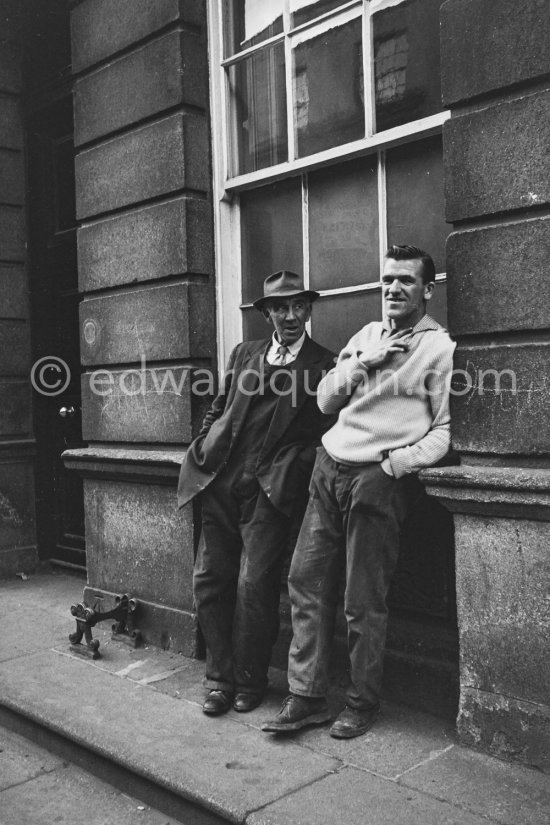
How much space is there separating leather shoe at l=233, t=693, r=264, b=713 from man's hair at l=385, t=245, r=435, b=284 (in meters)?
2.20

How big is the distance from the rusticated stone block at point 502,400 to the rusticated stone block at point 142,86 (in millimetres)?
2606

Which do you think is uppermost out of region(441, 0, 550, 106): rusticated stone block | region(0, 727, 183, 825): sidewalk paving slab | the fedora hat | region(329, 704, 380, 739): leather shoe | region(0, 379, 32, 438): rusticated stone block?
region(441, 0, 550, 106): rusticated stone block

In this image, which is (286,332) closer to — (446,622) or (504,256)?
(504,256)

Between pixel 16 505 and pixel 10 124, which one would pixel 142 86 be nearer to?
pixel 10 124

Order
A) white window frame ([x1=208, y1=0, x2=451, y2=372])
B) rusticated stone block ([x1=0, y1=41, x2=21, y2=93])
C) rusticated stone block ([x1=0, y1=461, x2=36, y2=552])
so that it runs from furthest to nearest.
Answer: rusticated stone block ([x1=0, y1=461, x2=36, y2=552]) < rusticated stone block ([x1=0, y1=41, x2=21, y2=93]) < white window frame ([x1=208, y1=0, x2=451, y2=372])

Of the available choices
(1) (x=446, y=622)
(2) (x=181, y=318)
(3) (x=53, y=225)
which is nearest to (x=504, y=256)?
(1) (x=446, y=622)

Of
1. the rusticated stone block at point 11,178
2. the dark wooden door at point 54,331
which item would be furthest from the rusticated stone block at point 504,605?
the rusticated stone block at point 11,178

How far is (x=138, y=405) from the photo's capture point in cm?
529

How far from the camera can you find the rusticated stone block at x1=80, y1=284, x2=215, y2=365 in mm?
4974

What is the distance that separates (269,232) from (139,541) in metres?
2.13

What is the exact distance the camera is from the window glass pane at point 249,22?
4.77m

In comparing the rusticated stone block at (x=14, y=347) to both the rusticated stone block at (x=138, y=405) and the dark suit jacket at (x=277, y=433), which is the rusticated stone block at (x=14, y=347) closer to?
the rusticated stone block at (x=138, y=405)

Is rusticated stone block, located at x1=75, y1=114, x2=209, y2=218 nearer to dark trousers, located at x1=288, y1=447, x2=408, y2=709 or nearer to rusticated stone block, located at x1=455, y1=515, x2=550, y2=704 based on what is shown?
dark trousers, located at x1=288, y1=447, x2=408, y2=709

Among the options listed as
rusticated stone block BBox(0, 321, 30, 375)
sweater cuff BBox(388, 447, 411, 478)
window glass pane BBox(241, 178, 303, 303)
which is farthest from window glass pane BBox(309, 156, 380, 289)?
rusticated stone block BBox(0, 321, 30, 375)
